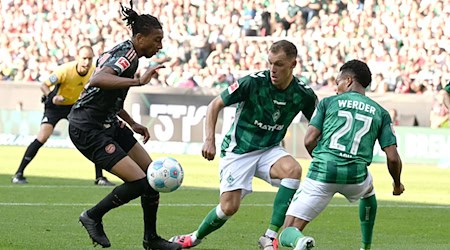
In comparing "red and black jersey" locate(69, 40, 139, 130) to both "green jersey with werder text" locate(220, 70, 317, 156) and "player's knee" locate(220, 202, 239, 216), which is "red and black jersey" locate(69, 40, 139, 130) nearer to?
"green jersey with werder text" locate(220, 70, 317, 156)

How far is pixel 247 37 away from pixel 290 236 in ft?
73.9

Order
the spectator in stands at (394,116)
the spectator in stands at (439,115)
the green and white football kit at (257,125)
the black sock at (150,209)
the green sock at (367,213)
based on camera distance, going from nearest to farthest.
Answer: the green sock at (367,213)
the green and white football kit at (257,125)
the black sock at (150,209)
the spectator in stands at (439,115)
the spectator in stands at (394,116)

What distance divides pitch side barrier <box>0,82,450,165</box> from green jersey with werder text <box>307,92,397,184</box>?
15760 millimetres

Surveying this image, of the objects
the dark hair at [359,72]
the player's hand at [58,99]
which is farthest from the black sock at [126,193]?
the player's hand at [58,99]

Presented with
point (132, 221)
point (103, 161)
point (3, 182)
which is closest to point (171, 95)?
point (3, 182)

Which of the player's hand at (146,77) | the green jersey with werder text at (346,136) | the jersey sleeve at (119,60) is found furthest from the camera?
the jersey sleeve at (119,60)

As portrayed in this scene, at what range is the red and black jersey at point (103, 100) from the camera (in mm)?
9109

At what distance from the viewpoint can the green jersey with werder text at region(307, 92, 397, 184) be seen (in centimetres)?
800

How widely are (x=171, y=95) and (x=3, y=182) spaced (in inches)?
380

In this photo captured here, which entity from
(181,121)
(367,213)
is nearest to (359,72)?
(367,213)

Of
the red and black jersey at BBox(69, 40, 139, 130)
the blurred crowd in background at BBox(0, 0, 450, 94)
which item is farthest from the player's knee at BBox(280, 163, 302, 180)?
the blurred crowd in background at BBox(0, 0, 450, 94)

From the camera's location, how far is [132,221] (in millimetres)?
11930

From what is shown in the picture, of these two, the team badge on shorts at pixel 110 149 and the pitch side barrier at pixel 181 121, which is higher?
the team badge on shorts at pixel 110 149

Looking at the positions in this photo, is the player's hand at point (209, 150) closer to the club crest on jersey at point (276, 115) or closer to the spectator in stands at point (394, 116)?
the club crest on jersey at point (276, 115)
